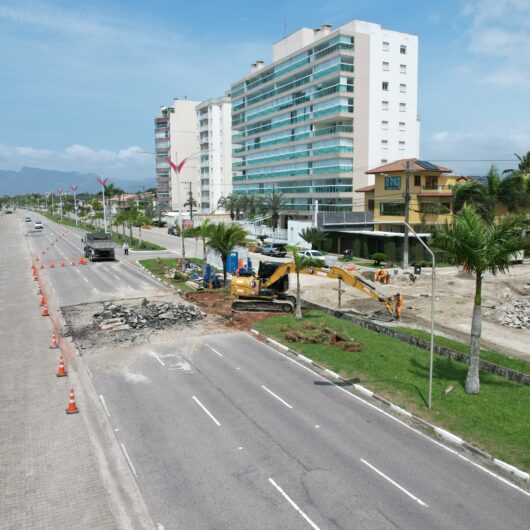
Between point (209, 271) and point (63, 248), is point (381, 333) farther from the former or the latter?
point (63, 248)

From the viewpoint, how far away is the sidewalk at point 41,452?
39.5 feet

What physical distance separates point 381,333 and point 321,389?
8.53m

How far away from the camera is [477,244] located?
17.9 meters

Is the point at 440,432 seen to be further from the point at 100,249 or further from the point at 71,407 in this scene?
the point at 100,249

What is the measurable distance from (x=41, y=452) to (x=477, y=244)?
15.8 meters

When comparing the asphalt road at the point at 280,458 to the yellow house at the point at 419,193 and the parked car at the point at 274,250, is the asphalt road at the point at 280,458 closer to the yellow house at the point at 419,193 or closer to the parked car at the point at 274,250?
the yellow house at the point at 419,193

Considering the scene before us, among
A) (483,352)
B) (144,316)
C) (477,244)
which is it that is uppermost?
(477,244)

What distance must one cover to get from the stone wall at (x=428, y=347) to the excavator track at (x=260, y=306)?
2.25 m

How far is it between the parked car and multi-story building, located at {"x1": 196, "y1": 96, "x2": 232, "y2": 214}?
6197 centimetres

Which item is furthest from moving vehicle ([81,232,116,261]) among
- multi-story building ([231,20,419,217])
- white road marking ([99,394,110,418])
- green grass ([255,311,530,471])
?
white road marking ([99,394,110,418])

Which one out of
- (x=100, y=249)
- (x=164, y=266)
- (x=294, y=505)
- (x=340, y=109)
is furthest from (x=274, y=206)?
(x=294, y=505)

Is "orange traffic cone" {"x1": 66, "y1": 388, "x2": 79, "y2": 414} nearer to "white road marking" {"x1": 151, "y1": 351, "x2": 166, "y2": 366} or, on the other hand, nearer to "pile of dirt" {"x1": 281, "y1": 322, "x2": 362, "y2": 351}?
"white road marking" {"x1": 151, "y1": 351, "x2": 166, "y2": 366}

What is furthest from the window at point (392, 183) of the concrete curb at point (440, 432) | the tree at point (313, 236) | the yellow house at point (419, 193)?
the concrete curb at point (440, 432)

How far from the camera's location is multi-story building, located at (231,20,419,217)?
80.5 metres
